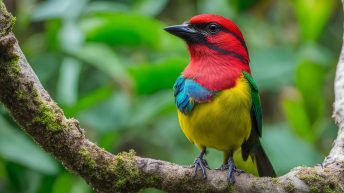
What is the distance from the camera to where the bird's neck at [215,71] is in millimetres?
3346

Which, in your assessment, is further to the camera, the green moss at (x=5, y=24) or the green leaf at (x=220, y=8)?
the green leaf at (x=220, y=8)

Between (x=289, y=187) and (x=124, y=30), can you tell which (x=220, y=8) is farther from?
(x=289, y=187)

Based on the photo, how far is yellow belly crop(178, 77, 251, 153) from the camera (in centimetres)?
324

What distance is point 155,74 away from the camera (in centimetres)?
467

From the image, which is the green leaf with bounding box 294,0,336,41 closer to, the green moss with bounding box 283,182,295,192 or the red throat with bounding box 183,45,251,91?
the red throat with bounding box 183,45,251,91

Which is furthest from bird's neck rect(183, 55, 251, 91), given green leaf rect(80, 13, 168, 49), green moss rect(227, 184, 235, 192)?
green leaf rect(80, 13, 168, 49)

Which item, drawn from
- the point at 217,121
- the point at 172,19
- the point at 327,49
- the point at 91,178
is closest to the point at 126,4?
the point at 172,19

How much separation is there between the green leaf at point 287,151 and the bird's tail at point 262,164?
126 cm

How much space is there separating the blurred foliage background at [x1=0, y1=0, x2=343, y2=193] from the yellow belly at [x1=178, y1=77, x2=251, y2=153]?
122 centimetres

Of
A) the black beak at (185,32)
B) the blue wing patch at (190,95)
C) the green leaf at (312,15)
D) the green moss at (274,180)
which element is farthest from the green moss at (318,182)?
the green leaf at (312,15)

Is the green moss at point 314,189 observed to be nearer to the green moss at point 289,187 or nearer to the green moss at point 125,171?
the green moss at point 289,187

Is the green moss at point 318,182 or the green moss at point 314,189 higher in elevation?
the green moss at point 318,182

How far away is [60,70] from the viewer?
4.98m

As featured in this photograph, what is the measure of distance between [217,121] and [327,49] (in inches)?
122
